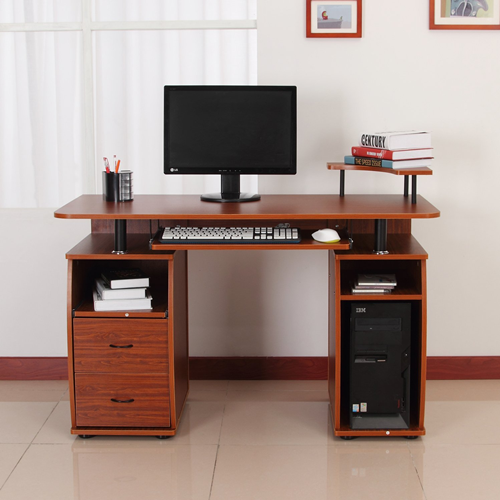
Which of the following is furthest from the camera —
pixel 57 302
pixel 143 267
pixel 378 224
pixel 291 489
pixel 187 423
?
pixel 57 302

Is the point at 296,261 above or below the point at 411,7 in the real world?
below

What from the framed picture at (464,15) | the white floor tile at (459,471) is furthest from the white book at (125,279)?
the framed picture at (464,15)

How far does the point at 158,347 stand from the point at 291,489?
0.75m

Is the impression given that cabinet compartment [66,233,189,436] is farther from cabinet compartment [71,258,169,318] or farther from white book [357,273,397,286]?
white book [357,273,397,286]

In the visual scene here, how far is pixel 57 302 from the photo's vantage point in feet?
11.4

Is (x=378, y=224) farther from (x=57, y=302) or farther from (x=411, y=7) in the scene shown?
(x=57, y=302)

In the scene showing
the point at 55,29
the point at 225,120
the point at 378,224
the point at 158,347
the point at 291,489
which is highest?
the point at 55,29

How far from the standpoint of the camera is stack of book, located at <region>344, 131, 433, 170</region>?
291 cm

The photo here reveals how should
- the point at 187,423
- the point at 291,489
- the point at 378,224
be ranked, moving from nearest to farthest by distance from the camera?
1. the point at 291,489
2. the point at 378,224
3. the point at 187,423

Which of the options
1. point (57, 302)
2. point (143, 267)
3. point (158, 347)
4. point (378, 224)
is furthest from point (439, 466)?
point (57, 302)

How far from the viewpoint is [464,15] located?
3182 mm

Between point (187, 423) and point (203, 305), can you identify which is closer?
point (187, 423)

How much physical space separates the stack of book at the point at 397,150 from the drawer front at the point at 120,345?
3.66ft

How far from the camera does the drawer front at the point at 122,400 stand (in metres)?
2.82
